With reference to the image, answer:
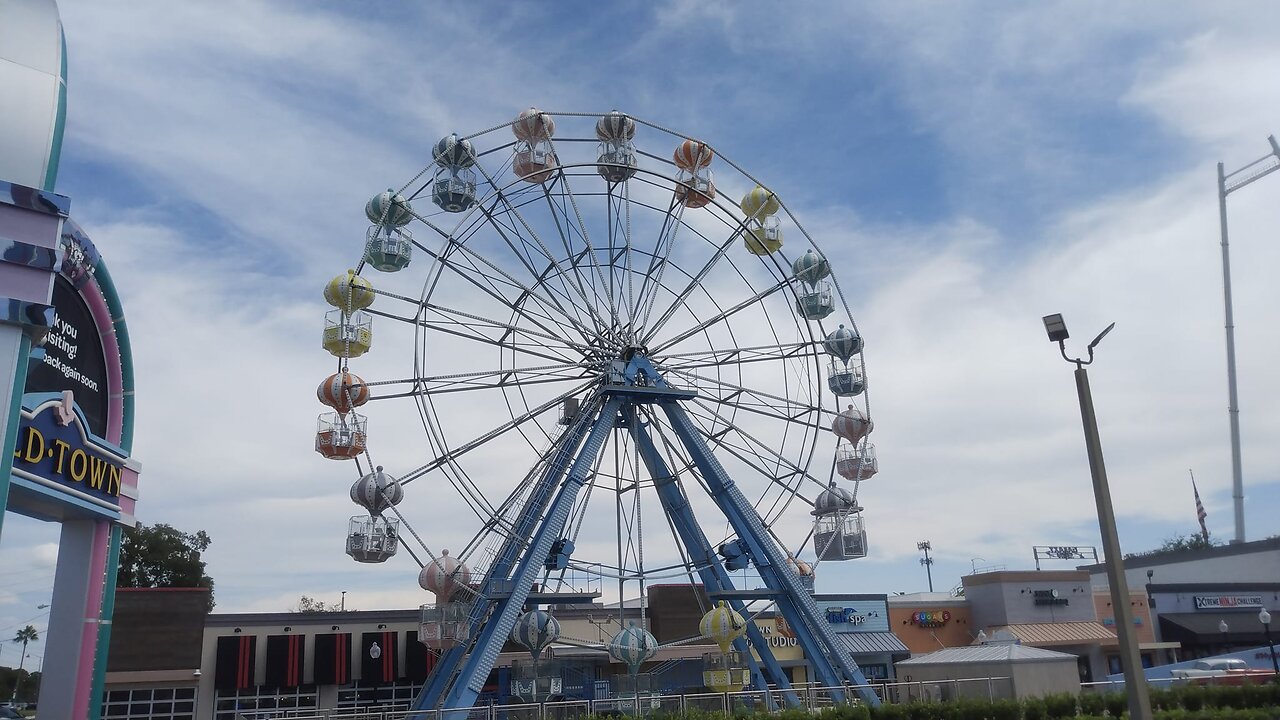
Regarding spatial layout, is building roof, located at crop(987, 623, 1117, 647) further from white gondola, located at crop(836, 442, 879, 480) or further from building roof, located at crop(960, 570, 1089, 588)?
white gondola, located at crop(836, 442, 879, 480)

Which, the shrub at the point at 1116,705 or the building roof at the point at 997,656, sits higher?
the building roof at the point at 997,656

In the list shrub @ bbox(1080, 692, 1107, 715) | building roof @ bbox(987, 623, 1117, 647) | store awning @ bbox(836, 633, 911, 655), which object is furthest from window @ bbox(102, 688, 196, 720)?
building roof @ bbox(987, 623, 1117, 647)

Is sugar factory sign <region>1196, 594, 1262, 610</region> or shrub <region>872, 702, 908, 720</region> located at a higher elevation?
sugar factory sign <region>1196, 594, 1262, 610</region>

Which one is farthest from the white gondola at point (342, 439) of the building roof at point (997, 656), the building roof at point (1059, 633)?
the building roof at point (1059, 633)

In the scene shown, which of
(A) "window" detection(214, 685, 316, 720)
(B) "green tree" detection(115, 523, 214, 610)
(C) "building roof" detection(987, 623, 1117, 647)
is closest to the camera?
(A) "window" detection(214, 685, 316, 720)

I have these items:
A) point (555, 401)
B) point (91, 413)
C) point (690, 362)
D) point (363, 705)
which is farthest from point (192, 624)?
point (690, 362)

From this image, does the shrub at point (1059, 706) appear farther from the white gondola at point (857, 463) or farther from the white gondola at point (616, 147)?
the white gondola at point (616, 147)

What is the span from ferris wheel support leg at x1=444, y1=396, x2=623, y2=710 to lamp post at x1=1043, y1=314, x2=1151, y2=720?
1465 cm

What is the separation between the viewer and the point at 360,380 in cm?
2595

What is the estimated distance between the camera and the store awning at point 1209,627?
1882 inches

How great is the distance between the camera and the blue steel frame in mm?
24734

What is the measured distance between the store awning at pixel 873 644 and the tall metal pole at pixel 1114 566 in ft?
95.4

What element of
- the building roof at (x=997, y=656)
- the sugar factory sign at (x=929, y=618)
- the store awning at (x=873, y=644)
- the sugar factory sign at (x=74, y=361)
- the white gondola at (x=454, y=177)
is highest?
the white gondola at (x=454, y=177)

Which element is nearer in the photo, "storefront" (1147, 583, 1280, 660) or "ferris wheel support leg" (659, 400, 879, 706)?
"ferris wheel support leg" (659, 400, 879, 706)
